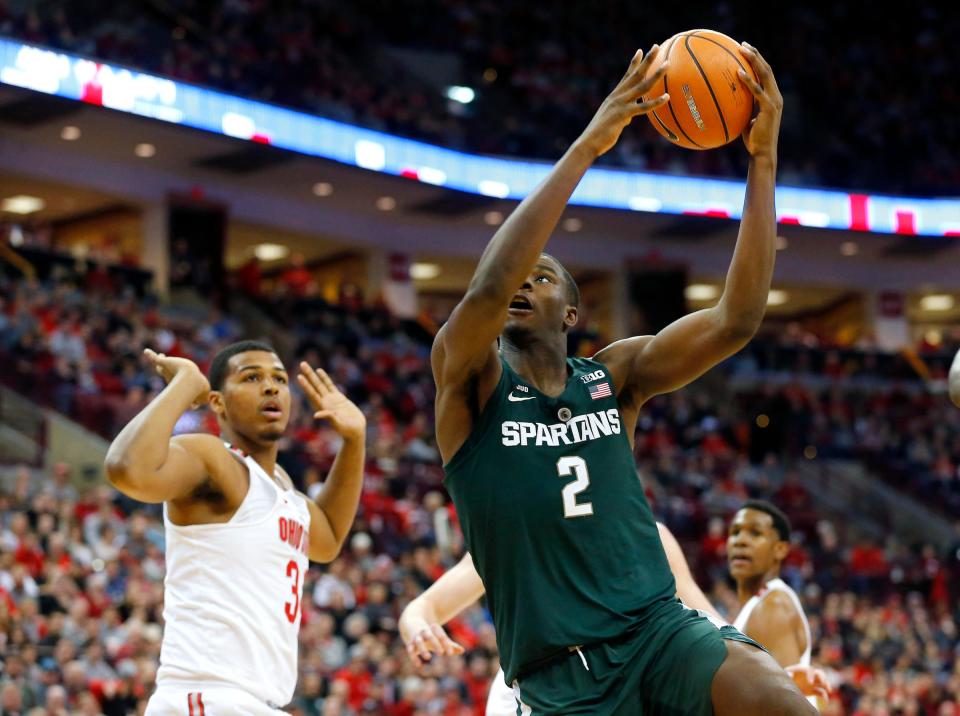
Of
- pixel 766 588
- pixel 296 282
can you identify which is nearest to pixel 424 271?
pixel 296 282

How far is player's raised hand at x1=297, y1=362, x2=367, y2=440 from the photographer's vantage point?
5.19 meters

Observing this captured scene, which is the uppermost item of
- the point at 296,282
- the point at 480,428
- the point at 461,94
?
the point at 461,94

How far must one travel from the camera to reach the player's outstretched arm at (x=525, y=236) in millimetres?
3533

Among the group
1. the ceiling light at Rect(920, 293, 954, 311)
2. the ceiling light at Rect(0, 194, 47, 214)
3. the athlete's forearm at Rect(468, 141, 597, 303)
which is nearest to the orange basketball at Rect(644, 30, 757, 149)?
the athlete's forearm at Rect(468, 141, 597, 303)

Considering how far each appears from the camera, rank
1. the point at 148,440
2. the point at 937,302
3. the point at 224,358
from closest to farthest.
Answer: the point at 148,440 → the point at 224,358 → the point at 937,302

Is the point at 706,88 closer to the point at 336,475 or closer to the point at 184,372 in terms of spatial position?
the point at 184,372

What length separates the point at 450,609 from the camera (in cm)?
520

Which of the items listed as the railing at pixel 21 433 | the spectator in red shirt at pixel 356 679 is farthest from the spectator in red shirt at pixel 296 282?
the spectator in red shirt at pixel 356 679

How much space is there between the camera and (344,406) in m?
5.34

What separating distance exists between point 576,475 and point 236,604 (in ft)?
4.96

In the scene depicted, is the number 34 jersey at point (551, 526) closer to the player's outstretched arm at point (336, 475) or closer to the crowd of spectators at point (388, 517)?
the player's outstretched arm at point (336, 475)

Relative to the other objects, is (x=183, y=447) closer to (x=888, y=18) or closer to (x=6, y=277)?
(x=6, y=277)

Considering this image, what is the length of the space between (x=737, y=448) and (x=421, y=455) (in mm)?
9080

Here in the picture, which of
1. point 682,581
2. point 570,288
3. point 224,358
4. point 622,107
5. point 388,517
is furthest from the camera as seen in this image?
point 388,517
